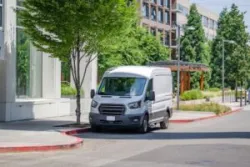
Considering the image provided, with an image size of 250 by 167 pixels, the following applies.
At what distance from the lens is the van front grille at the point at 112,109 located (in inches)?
855

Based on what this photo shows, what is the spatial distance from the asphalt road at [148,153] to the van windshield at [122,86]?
72.6 inches

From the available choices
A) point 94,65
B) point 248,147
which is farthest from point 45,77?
point 248,147

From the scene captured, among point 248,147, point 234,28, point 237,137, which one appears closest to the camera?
point 248,147

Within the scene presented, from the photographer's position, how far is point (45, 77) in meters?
28.2

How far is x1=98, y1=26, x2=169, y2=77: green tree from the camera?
55844 mm

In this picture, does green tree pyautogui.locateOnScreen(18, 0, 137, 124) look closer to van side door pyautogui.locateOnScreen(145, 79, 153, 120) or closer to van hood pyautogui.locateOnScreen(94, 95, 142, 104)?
van hood pyautogui.locateOnScreen(94, 95, 142, 104)

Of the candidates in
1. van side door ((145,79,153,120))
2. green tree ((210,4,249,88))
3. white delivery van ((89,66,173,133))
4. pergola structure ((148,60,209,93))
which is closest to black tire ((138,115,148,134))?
white delivery van ((89,66,173,133))

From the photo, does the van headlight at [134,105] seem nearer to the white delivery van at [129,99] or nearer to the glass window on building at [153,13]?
the white delivery van at [129,99]

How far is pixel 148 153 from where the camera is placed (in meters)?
15.3

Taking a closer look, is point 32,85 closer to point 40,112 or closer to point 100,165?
point 40,112


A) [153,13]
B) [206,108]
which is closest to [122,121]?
[206,108]

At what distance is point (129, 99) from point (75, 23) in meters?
3.38

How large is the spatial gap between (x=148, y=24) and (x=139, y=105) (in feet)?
239

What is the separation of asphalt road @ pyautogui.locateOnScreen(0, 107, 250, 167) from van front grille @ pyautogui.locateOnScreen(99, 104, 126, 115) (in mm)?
901
